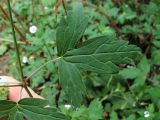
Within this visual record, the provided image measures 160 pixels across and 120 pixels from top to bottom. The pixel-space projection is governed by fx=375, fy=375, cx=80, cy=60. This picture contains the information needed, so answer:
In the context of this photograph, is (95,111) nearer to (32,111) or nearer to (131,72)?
(131,72)

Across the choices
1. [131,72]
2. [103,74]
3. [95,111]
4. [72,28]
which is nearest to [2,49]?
[103,74]

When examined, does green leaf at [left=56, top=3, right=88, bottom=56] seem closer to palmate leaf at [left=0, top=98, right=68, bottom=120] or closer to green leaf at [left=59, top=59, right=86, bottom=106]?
green leaf at [left=59, top=59, right=86, bottom=106]

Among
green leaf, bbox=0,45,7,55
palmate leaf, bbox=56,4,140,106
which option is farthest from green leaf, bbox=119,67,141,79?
green leaf, bbox=0,45,7,55

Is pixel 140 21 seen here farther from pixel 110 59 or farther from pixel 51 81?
pixel 110 59

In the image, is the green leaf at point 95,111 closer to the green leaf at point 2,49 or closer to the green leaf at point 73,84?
the green leaf at point 73,84

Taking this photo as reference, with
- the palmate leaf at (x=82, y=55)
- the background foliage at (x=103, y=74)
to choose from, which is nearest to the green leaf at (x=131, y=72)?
the background foliage at (x=103, y=74)

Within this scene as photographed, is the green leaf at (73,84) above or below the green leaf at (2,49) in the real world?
below
